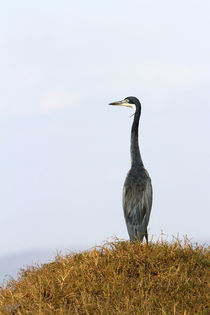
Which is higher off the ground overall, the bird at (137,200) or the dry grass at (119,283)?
the bird at (137,200)

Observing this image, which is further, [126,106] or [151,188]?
[126,106]

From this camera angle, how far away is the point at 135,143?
41.0 feet

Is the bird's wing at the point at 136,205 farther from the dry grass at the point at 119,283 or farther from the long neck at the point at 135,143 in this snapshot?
the dry grass at the point at 119,283

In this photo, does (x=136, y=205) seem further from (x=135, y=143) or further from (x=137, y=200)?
(x=135, y=143)

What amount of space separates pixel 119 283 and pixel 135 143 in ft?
15.4

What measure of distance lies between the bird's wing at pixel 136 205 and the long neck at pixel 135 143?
0.61 meters

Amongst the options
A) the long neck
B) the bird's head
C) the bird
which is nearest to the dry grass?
the bird

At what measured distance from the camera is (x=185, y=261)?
9.68 m

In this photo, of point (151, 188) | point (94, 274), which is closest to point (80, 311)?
point (94, 274)

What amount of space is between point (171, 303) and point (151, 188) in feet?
14.0

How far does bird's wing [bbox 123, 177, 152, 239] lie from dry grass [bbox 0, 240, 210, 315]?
1609 mm

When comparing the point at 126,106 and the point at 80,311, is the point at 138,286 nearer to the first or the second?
the point at 80,311

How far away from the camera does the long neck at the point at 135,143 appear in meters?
12.2

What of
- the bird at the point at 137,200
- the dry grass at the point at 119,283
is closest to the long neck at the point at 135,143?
the bird at the point at 137,200
